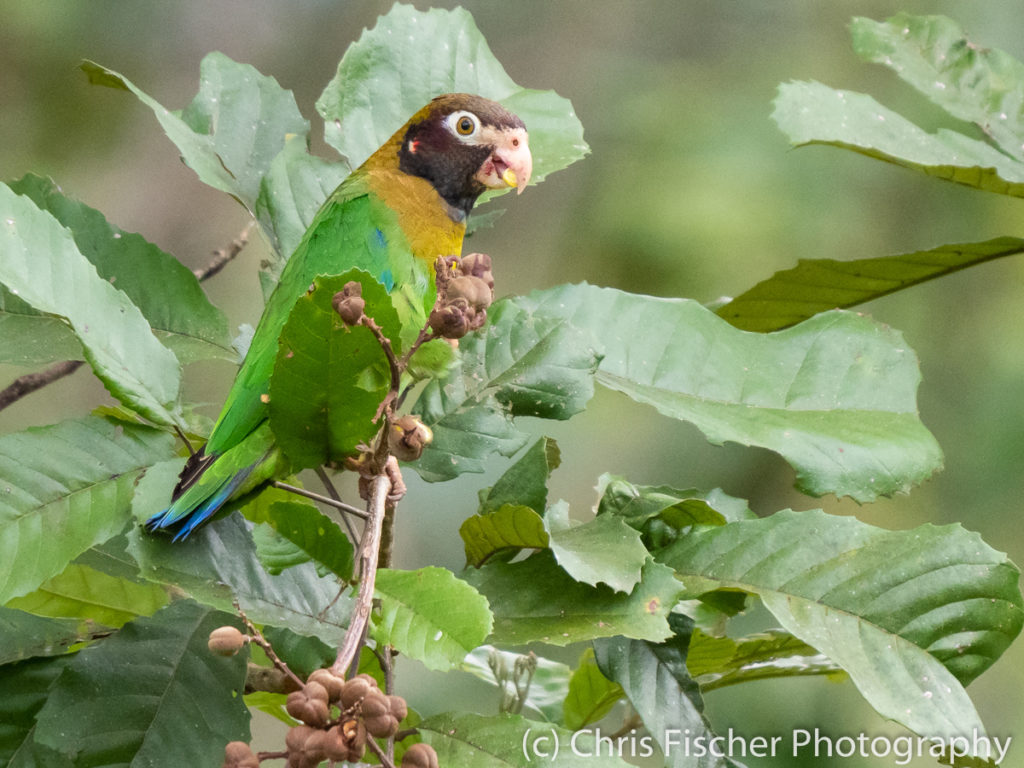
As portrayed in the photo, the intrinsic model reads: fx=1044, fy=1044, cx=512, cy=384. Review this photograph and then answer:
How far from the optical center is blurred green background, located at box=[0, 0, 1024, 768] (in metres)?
2.83

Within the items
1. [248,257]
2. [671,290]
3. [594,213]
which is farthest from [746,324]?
[248,257]

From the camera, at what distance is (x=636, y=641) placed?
3.26 ft

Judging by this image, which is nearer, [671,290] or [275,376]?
[275,376]

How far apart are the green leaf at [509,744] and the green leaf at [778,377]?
333 mm

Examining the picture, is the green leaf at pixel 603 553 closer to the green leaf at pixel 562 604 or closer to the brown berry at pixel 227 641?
the green leaf at pixel 562 604

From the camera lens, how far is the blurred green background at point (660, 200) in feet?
9.30

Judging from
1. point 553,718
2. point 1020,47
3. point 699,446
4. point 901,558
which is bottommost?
point 699,446

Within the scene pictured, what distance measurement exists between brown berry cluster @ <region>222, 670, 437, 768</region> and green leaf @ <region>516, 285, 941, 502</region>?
0.53 meters

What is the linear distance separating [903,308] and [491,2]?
1980 mm

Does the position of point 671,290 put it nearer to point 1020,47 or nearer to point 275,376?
point 1020,47

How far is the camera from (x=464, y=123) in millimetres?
1556

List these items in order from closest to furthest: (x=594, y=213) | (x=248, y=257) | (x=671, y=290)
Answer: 1. (x=671, y=290)
2. (x=594, y=213)
3. (x=248, y=257)

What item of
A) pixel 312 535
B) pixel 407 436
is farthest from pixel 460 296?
pixel 312 535

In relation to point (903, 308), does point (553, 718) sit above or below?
below
